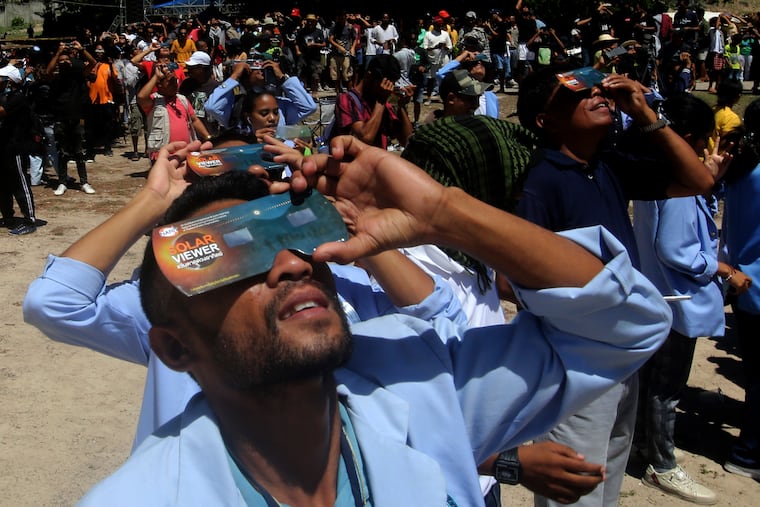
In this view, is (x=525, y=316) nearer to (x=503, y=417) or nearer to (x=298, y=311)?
(x=503, y=417)

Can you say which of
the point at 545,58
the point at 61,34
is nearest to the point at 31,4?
the point at 61,34

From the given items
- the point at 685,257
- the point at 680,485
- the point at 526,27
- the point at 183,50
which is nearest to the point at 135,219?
the point at 685,257

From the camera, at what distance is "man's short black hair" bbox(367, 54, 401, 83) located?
643 cm

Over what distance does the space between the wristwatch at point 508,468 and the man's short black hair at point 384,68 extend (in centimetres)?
446

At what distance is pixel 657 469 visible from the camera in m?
4.50

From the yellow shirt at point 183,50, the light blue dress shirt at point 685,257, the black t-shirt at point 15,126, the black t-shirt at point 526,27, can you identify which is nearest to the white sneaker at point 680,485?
the light blue dress shirt at point 685,257

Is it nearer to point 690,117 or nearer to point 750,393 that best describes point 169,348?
point 690,117

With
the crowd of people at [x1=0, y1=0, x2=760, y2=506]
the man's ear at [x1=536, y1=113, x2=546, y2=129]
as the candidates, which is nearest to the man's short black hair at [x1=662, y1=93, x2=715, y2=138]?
the crowd of people at [x1=0, y1=0, x2=760, y2=506]

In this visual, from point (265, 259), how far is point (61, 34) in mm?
42238

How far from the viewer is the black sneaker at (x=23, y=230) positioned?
9227 millimetres

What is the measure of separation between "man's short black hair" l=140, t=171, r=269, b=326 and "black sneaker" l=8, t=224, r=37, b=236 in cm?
828

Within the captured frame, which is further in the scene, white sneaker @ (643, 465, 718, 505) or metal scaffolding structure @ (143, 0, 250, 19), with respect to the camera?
metal scaffolding structure @ (143, 0, 250, 19)

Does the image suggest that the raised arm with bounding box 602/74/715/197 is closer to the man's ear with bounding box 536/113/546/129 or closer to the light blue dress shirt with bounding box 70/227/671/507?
the man's ear with bounding box 536/113/546/129

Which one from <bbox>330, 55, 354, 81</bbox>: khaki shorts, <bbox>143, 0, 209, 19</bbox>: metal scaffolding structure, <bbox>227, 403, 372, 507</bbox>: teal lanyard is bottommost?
<bbox>143, 0, 209, 19</bbox>: metal scaffolding structure
